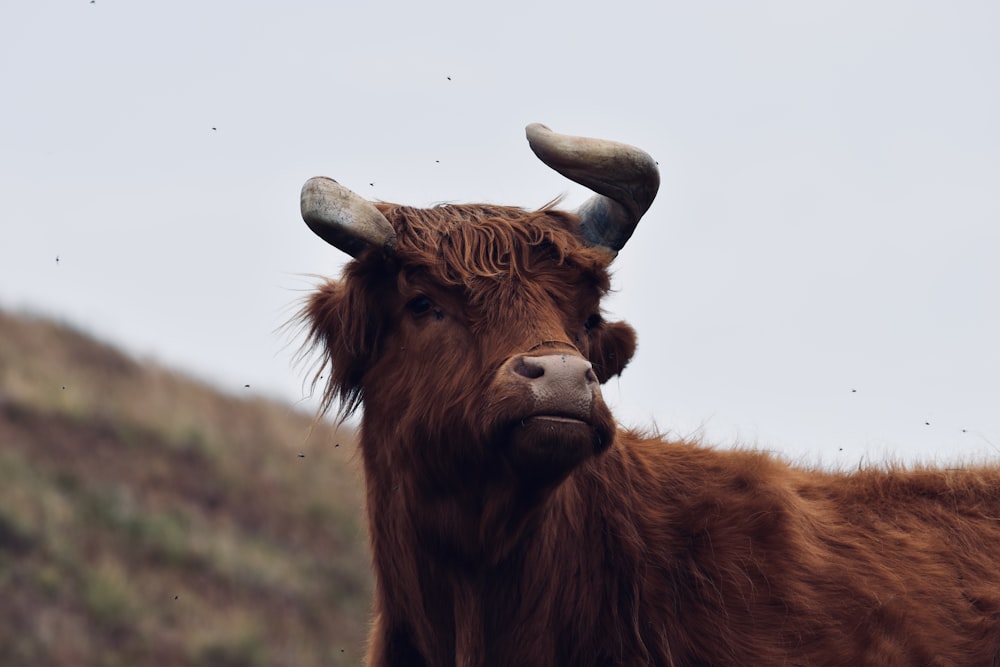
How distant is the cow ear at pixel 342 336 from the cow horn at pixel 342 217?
12.1 inches

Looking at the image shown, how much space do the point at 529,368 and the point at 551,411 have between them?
222 millimetres

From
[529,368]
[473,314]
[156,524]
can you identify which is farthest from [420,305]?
[156,524]

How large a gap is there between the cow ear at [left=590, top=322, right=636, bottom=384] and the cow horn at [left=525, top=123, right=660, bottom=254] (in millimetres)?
453

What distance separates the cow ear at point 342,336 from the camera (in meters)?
7.11

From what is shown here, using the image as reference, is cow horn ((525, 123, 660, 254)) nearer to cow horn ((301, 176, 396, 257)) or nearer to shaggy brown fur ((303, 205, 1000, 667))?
shaggy brown fur ((303, 205, 1000, 667))

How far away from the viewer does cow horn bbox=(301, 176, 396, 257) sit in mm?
6852

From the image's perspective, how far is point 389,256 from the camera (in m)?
7.00

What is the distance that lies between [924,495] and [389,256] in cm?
320

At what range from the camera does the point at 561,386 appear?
6004 millimetres

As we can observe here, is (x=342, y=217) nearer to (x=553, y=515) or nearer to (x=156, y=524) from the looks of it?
(x=553, y=515)

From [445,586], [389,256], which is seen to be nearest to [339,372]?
[389,256]

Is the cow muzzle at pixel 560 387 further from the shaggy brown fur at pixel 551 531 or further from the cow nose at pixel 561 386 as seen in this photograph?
the shaggy brown fur at pixel 551 531

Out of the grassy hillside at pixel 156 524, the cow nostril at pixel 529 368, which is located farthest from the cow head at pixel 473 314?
the grassy hillside at pixel 156 524

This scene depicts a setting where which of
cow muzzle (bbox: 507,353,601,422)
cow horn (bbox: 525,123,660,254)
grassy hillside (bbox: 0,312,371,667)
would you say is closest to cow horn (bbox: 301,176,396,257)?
cow horn (bbox: 525,123,660,254)
